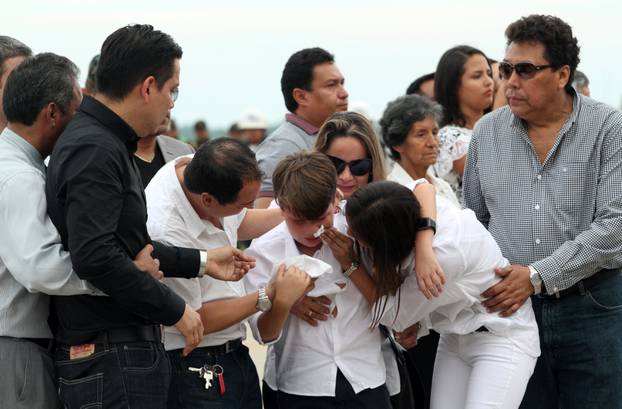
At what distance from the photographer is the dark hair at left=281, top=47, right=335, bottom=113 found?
5.58 metres

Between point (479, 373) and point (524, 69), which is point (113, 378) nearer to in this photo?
point (479, 373)

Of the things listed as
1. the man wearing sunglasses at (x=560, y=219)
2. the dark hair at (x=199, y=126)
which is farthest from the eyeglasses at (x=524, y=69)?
the dark hair at (x=199, y=126)

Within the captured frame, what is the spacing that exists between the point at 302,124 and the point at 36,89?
97.1 inches

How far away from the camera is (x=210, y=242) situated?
137 inches

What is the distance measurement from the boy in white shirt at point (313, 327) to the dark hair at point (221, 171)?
0.21 meters

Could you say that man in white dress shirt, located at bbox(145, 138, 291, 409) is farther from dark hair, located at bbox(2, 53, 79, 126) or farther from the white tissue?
dark hair, located at bbox(2, 53, 79, 126)

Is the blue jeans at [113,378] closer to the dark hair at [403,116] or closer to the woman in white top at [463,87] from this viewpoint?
the dark hair at [403,116]

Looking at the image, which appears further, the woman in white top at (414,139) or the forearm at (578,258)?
the woman in white top at (414,139)

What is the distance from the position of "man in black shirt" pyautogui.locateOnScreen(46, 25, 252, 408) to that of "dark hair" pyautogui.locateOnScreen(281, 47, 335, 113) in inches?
96.7

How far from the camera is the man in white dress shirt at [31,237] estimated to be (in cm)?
297

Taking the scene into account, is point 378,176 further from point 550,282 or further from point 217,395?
point 217,395

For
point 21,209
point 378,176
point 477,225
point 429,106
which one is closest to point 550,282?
point 477,225

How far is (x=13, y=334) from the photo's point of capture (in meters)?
3.16

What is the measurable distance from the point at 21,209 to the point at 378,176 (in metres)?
1.66
